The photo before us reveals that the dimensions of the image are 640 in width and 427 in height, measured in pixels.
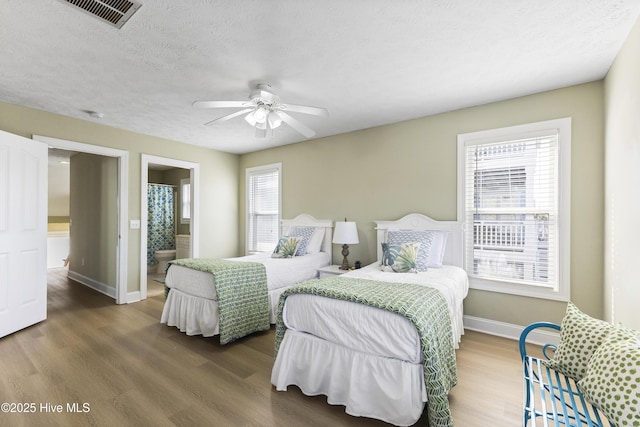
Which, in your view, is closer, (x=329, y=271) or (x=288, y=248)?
(x=329, y=271)

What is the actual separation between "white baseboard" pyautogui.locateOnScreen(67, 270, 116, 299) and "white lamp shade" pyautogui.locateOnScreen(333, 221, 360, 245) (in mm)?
3524

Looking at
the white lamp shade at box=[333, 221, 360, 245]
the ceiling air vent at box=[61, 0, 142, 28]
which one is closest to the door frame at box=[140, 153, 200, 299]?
the white lamp shade at box=[333, 221, 360, 245]

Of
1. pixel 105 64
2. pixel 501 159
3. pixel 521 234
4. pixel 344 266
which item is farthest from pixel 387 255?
pixel 105 64

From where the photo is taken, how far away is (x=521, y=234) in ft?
10.1

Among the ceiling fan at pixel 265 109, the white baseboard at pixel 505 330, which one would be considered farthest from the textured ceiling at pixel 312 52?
the white baseboard at pixel 505 330

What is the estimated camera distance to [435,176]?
11.7 feet

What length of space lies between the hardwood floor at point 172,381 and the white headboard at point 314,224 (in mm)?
1639

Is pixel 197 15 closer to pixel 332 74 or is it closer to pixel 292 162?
pixel 332 74

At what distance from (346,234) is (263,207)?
2.21m

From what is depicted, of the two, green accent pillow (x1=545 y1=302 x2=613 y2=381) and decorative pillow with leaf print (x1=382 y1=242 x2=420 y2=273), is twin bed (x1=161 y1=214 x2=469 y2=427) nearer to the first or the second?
decorative pillow with leaf print (x1=382 y1=242 x2=420 y2=273)

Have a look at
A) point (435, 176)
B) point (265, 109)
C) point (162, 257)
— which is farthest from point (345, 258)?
point (162, 257)

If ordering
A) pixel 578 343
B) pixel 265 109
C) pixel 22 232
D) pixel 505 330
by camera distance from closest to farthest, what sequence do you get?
pixel 578 343
pixel 265 109
pixel 505 330
pixel 22 232

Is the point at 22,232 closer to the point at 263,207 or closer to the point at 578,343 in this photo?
the point at 263,207

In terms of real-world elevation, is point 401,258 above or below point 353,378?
above
